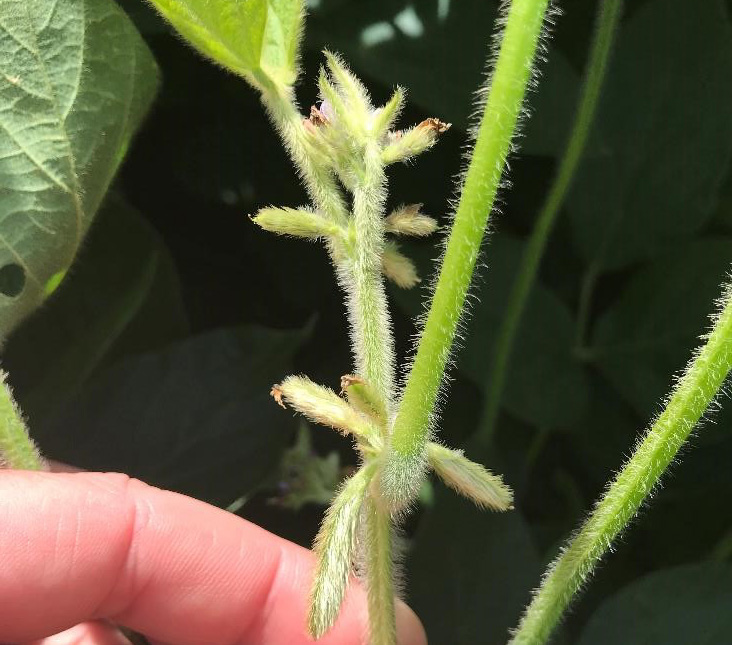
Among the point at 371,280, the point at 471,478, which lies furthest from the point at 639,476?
the point at 371,280

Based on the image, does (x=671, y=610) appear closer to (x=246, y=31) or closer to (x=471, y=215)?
(x=471, y=215)

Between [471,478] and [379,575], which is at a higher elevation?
[471,478]

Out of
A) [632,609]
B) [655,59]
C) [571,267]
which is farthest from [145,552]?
[655,59]

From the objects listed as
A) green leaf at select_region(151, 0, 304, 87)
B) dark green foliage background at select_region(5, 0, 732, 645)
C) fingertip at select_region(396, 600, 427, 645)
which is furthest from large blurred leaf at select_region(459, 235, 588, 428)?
green leaf at select_region(151, 0, 304, 87)

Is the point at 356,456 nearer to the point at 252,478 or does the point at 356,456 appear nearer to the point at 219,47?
the point at 252,478

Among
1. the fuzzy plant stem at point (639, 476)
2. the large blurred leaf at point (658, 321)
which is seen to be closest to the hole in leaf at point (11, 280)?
the fuzzy plant stem at point (639, 476)

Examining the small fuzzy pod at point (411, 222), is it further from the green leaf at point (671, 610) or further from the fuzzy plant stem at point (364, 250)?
the green leaf at point (671, 610)

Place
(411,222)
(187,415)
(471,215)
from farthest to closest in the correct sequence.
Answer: (187,415), (411,222), (471,215)
